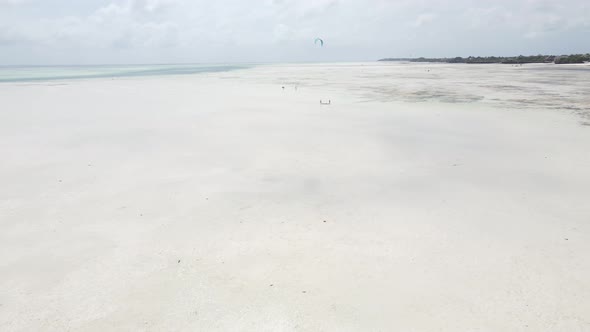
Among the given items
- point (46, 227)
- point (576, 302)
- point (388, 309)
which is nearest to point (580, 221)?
point (576, 302)

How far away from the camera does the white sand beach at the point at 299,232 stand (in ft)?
12.4

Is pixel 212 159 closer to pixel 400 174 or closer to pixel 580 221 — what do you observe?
pixel 400 174

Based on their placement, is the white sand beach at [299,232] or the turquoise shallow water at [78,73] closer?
the white sand beach at [299,232]

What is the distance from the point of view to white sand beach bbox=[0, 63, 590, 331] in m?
3.77

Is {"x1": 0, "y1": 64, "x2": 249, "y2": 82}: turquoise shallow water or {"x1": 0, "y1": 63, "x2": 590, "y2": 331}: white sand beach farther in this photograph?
{"x1": 0, "y1": 64, "x2": 249, "y2": 82}: turquoise shallow water

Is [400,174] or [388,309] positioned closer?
[388,309]

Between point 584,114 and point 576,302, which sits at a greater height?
point 584,114

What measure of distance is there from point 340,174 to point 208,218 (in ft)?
10.6

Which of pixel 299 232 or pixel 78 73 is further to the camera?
pixel 78 73

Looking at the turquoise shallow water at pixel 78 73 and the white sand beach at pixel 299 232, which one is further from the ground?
the turquoise shallow water at pixel 78 73

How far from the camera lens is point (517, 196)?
6566 mm

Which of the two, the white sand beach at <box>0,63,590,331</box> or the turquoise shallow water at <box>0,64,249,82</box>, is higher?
the turquoise shallow water at <box>0,64,249,82</box>

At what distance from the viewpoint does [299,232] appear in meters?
5.42

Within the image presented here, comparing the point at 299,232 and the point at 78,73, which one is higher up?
the point at 78,73
